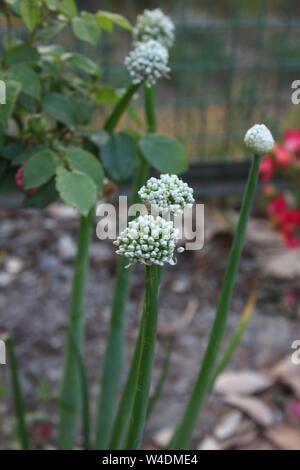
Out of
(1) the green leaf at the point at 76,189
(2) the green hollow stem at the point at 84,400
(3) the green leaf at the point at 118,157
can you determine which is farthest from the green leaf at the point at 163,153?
(2) the green hollow stem at the point at 84,400

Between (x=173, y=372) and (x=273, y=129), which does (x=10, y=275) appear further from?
(x=273, y=129)

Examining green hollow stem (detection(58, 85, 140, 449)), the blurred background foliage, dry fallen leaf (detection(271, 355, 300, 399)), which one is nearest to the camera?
green hollow stem (detection(58, 85, 140, 449))

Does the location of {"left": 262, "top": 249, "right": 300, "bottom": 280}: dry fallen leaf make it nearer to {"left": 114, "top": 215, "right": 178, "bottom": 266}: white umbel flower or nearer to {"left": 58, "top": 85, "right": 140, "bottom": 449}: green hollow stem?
{"left": 58, "top": 85, "right": 140, "bottom": 449}: green hollow stem

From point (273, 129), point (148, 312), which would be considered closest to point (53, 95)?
point (148, 312)

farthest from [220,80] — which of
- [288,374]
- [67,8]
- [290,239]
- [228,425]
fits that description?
[67,8]

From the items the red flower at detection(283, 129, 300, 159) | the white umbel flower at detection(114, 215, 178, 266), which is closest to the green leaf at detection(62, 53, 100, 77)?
the white umbel flower at detection(114, 215, 178, 266)

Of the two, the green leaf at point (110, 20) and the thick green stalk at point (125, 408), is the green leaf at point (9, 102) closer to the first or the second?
the green leaf at point (110, 20)
